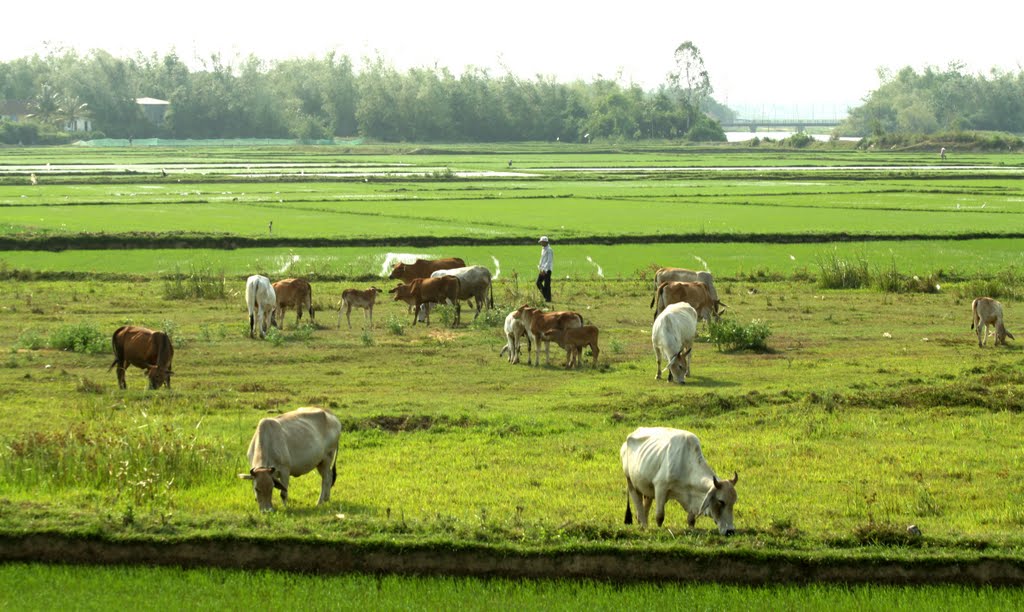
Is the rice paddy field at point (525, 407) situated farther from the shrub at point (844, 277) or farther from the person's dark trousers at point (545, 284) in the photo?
the person's dark trousers at point (545, 284)

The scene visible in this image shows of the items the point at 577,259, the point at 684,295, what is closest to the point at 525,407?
the point at 684,295

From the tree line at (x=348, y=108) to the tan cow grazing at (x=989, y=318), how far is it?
11563cm

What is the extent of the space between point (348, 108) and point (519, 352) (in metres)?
137

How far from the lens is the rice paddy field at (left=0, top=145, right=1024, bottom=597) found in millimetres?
10039

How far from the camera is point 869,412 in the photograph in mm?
15898

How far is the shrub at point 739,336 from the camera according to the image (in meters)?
20.7

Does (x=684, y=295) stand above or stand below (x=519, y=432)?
above

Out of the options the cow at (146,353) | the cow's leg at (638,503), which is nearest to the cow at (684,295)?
the cow at (146,353)

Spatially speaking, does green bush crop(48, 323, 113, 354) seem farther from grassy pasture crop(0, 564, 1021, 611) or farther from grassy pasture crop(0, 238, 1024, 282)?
grassy pasture crop(0, 564, 1021, 611)

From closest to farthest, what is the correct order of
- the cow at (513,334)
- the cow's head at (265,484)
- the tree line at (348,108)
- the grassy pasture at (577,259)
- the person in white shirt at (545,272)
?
1. the cow's head at (265,484)
2. the cow at (513,334)
3. the person in white shirt at (545,272)
4. the grassy pasture at (577,259)
5. the tree line at (348,108)

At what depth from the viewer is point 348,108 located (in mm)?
153000

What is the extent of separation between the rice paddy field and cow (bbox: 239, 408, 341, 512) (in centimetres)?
36

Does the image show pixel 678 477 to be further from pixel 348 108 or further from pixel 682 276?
pixel 348 108

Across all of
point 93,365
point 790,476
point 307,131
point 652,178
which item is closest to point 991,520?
point 790,476
